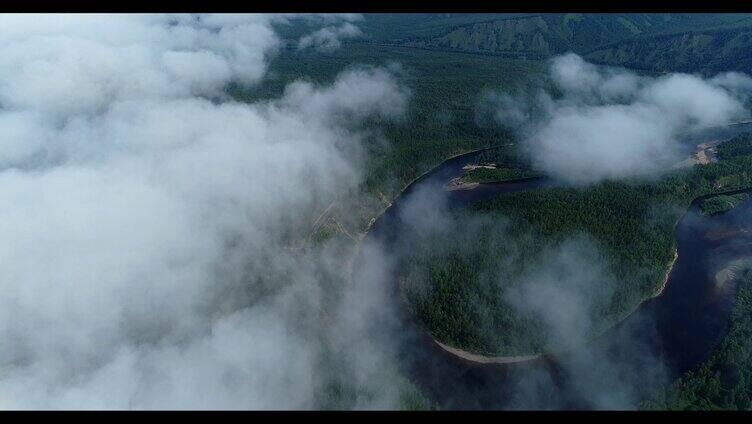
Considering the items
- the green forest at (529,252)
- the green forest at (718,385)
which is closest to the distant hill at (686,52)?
the green forest at (529,252)

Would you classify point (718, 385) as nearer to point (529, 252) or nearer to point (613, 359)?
point (613, 359)

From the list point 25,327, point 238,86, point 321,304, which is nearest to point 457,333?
point 321,304

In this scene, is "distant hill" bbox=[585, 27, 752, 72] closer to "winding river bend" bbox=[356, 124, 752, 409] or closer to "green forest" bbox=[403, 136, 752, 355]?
"green forest" bbox=[403, 136, 752, 355]

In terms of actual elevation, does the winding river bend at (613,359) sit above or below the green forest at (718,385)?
below

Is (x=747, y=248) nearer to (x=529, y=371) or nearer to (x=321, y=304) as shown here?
(x=529, y=371)

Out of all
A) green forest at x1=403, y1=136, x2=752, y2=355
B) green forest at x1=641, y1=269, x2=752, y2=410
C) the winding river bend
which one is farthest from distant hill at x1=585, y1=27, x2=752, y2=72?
green forest at x1=641, y1=269, x2=752, y2=410

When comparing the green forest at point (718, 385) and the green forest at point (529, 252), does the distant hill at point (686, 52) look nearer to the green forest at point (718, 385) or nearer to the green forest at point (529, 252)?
the green forest at point (529, 252)

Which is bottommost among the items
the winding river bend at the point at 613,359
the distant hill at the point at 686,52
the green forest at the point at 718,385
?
the winding river bend at the point at 613,359
